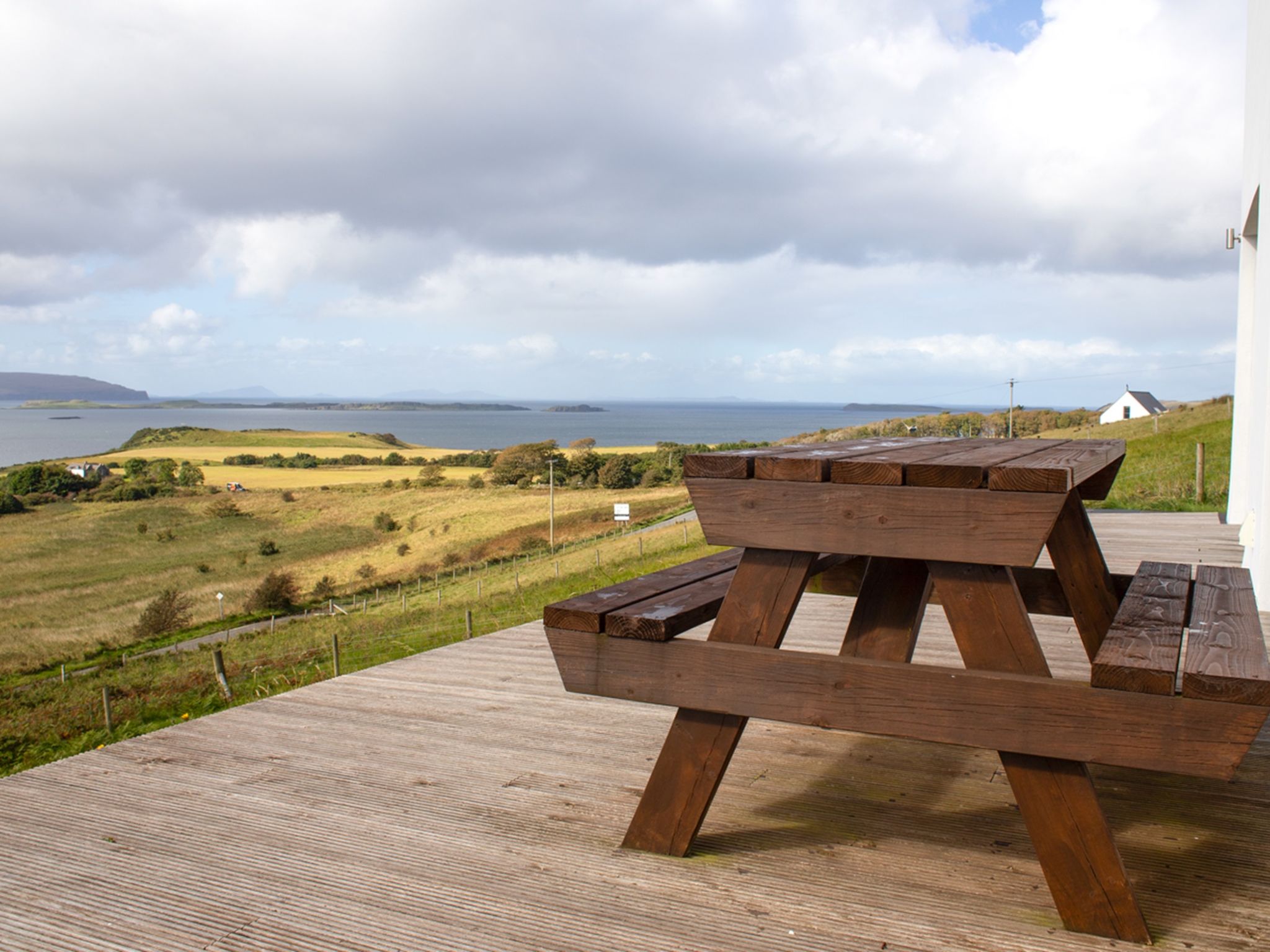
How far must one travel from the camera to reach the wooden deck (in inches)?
84.0

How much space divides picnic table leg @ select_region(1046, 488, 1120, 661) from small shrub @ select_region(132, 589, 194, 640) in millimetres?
30894

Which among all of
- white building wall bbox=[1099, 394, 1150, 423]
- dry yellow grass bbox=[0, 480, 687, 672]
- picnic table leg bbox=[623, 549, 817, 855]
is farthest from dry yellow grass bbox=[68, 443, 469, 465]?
picnic table leg bbox=[623, 549, 817, 855]

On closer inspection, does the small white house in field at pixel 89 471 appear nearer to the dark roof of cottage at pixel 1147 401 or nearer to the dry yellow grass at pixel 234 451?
the dry yellow grass at pixel 234 451

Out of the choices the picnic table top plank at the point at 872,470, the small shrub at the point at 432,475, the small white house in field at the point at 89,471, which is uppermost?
the picnic table top plank at the point at 872,470

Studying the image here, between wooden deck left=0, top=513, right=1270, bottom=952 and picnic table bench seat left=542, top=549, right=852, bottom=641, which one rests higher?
picnic table bench seat left=542, top=549, right=852, bottom=641

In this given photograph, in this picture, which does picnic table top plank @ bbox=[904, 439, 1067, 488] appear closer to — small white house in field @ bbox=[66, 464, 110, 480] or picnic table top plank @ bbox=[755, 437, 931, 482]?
picnic table top plank @ bbox=[755, 437, 931, 482]

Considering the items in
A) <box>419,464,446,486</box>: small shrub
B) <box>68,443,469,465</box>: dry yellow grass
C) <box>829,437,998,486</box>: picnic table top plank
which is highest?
<box>829,437,998,486</box>: picnic table top plank

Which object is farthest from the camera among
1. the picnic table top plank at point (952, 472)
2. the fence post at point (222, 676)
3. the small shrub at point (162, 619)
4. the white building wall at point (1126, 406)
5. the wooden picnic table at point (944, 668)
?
the white building wall at point (1126, 406)

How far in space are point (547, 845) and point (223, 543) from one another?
58.4 m

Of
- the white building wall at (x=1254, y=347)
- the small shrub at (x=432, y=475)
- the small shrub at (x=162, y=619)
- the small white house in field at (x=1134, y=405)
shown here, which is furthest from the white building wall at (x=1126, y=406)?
the white building wall at (x=1254, y=347)

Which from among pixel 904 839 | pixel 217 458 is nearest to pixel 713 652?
pixel 904 839

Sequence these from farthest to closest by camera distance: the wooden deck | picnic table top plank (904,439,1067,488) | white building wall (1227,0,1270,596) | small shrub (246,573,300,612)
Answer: small shrub (246,573,300,612), white building wall (1227,0,1270,596), the wooden deck, picnic table top plank (904,439,1067,488)

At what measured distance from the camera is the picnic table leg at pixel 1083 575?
320cm

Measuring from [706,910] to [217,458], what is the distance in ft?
369
